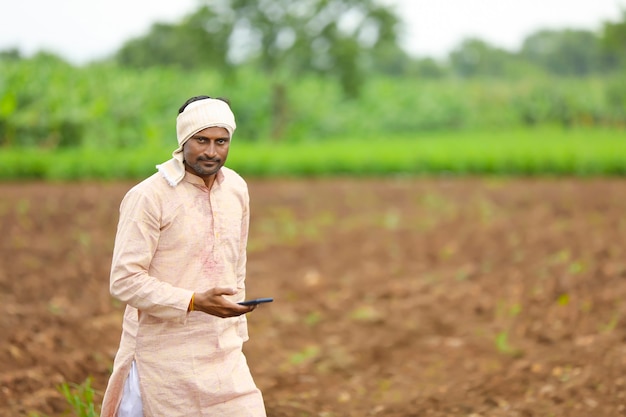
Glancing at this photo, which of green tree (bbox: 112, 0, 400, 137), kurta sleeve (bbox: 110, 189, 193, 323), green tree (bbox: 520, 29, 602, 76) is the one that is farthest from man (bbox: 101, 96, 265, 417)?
green tree (bbox: 520, 29, 602, 76)

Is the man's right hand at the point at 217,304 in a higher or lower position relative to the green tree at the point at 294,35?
lower

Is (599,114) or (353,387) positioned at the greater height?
(599,114)

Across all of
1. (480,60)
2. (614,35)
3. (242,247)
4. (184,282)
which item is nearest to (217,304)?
(184,282)

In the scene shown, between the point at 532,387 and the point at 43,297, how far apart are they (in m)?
3.57

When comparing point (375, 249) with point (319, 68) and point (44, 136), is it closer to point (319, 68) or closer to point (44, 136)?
point (44, 136)

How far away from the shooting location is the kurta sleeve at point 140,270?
262cm

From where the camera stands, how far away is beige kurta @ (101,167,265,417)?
270 centimetres

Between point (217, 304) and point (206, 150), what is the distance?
0.45m

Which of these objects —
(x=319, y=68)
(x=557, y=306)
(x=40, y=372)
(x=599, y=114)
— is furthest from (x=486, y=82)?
(x=40, y=372)

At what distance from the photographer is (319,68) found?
78.5 feet

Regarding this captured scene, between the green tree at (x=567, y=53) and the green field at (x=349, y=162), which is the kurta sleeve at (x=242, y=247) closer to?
the green field at (x=349, y=162)

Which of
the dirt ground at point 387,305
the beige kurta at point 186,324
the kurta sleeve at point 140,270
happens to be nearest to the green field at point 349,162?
the dirt ground at point 387,305

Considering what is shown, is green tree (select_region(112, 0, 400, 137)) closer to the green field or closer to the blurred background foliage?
the blurred background foliage

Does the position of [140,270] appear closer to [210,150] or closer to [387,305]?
[210,150]
